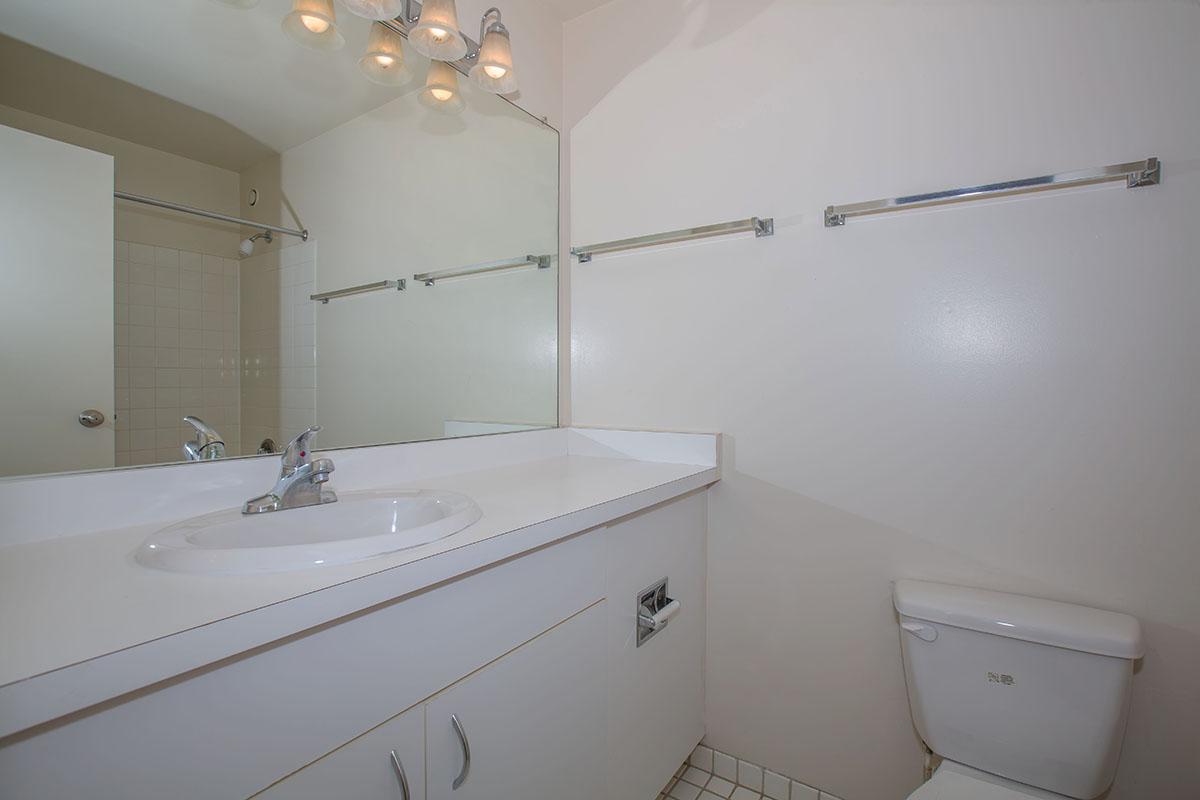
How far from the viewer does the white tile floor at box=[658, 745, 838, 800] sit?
1483 mm

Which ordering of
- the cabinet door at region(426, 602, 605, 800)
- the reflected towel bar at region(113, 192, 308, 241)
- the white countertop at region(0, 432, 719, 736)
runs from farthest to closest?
the reflected towel bar at region(113, 192, 308, 241) < the cabinet door at region(426, 602, 605, 800) < the white countertop at region(0, 432, 719, 736)

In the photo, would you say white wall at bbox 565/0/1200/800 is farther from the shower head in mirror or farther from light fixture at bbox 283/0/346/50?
the shower head in mirror

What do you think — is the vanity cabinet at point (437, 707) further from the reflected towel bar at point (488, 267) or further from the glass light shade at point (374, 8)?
the glass light shade at point (374, 8)

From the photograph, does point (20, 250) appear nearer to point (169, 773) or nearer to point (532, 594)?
point (169, 773)

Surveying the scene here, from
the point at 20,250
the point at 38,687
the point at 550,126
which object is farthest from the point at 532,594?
the point at 550,126

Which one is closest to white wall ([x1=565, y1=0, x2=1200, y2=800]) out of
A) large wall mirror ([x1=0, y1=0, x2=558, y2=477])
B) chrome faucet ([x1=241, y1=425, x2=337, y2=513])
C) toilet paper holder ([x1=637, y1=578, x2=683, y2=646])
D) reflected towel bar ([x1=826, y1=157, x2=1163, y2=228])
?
reflected towel bar ([x1=826, y1=157, x2=1163, y2=228])

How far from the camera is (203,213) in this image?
40.8 inches

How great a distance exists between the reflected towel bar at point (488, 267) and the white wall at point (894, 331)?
0.16 metres

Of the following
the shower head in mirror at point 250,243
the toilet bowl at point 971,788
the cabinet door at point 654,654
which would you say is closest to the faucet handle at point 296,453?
the shower head in mirror at point 250,243

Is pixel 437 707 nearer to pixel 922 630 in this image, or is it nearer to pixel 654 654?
pixel 654 654

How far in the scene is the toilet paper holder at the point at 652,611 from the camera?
4.20 feet

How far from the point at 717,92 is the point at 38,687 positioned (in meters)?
1.79

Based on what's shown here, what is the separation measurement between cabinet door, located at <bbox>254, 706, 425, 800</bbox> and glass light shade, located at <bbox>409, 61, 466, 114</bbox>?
146 centimetres

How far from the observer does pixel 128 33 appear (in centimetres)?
95
